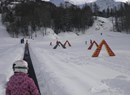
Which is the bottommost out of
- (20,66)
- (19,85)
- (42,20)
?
(19,85)

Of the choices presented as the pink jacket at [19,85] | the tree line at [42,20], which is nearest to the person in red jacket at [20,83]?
the pink jacket at [19,85]

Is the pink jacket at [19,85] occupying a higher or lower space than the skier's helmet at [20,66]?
lower

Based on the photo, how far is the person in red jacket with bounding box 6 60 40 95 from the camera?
20.7 feet

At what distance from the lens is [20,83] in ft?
20.8

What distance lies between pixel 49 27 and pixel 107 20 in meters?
59.0

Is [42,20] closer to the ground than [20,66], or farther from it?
farther from it

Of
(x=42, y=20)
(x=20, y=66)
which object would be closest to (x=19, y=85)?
(x=20, y=66)

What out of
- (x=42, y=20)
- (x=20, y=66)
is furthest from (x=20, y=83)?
(x=42, y=20)

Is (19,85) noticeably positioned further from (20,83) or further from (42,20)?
(42,20)

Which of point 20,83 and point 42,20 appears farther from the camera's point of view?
point 42,20

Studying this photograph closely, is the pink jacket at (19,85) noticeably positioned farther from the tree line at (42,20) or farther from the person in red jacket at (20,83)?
the tree line at (42,20)

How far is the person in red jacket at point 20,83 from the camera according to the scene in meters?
6.32

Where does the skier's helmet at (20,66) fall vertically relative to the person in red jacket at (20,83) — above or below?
above

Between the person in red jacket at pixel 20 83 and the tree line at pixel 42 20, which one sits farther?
the tree line at pixel 42 20
